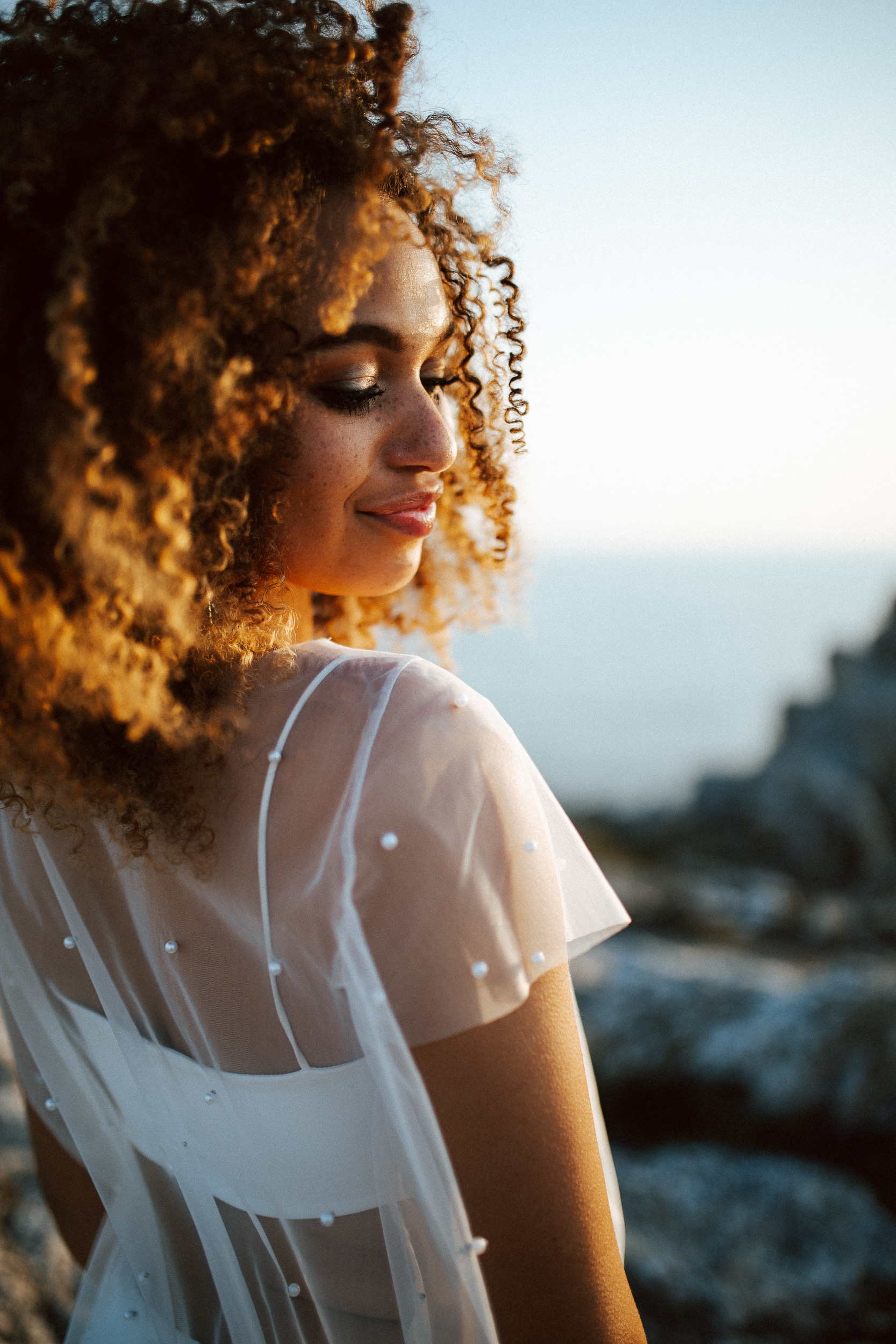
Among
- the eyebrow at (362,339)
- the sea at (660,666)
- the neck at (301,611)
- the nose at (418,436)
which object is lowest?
the sea at (660,666)

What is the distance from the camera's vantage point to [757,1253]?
7.34ft

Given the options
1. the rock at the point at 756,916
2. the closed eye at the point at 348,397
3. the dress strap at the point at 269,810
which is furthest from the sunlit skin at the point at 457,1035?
the rock at the point at 756,916

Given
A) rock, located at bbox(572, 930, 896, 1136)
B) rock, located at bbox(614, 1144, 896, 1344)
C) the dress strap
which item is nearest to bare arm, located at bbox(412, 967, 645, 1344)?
the dress strap

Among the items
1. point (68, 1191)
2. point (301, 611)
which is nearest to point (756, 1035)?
point (68, 1191)

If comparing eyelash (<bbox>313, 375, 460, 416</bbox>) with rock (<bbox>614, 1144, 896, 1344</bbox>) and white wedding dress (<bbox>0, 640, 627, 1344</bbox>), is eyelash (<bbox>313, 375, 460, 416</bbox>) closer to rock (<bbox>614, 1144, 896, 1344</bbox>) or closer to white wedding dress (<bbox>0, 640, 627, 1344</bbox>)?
white wedding dress (<bbox>0, 640, 627, 1344</bbox>)

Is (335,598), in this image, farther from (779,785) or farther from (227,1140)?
(779,785)

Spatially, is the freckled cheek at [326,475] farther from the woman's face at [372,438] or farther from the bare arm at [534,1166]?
the bare arm at [534,1166]

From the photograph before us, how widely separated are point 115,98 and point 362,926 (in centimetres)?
117

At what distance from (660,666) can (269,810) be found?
116 feet

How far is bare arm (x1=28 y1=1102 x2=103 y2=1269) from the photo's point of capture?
181 cm

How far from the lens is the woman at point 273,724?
1072mm

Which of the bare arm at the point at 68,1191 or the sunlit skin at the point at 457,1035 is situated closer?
the sunlit skin at the point at 457,1035

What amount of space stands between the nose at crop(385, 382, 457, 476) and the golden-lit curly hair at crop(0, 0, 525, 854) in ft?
0.63

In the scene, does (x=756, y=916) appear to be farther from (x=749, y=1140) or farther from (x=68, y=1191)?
(x=68, y=1191)
